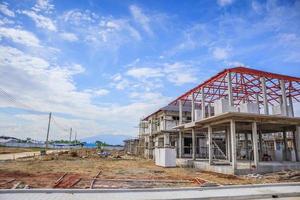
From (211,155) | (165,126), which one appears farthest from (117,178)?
(165,126)

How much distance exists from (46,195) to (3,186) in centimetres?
431

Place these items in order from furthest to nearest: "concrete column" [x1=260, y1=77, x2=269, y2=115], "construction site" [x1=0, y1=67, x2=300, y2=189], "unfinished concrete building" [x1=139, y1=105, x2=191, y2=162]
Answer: "unfinished concrete building" [x1=139, y1=105, x2=191, y2=162] < "concrete column" [x1=260, y1=77, x2=269, y2=115] < "construction site" [x1=0, y1=67, x2=300, y2=189]

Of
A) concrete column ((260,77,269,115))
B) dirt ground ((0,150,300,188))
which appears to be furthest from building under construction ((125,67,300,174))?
dirt ground ((0,150,300,188))

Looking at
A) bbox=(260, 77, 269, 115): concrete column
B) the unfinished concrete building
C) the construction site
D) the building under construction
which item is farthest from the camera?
the unfinished concrete building

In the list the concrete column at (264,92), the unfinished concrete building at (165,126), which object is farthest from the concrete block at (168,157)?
the concrete column at (264,92)

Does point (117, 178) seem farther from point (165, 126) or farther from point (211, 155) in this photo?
point (165, 126)

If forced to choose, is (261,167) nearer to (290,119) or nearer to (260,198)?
(290,119)

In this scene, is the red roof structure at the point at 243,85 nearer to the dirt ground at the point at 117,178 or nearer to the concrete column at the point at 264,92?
the concrete column at the point at 264,92

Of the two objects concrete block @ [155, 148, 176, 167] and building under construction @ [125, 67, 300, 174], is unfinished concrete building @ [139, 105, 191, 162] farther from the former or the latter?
concrete block @ [155, 148, 176, 167]

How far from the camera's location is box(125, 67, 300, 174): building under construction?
18.4 metres

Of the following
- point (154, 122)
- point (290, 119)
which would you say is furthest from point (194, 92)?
point (154, 122)

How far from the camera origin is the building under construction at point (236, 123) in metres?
18.4

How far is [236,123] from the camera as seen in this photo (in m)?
21.3

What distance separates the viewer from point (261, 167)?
17969 mm
